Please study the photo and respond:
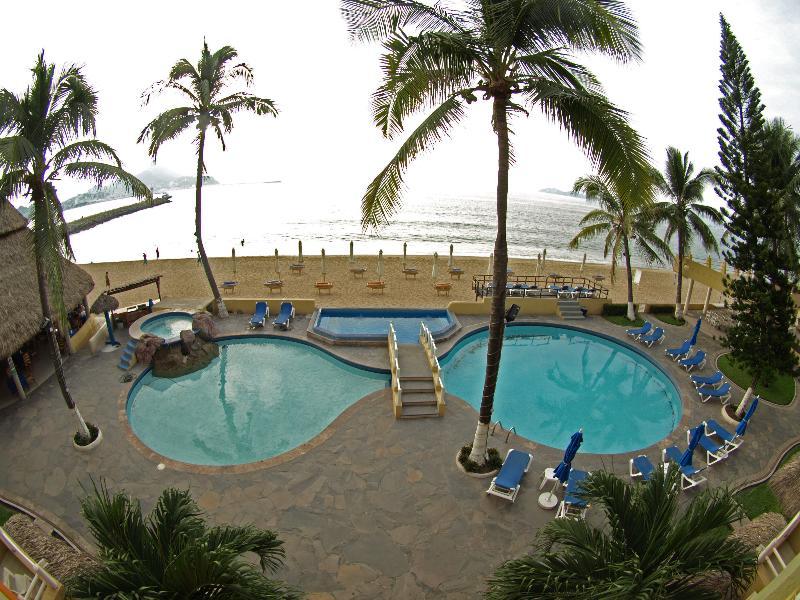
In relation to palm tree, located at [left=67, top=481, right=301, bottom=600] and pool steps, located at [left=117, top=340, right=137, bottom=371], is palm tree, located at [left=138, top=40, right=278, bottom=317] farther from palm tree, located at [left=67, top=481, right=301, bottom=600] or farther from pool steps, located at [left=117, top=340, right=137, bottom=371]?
palm tree, located at [left=67, top=481, right=301, bottom=600]

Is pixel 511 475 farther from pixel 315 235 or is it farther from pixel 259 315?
pixel 315 235

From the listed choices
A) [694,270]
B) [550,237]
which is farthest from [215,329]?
[550,237]

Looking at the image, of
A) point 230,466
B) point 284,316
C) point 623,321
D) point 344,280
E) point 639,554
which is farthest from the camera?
point 344,280

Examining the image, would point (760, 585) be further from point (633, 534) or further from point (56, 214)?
point (56, 214)

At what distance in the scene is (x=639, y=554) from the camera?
453 cm

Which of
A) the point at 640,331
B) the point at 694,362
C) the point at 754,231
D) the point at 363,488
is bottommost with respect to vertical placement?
the point at 363,488

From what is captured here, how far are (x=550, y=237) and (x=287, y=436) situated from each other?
66.5 meters

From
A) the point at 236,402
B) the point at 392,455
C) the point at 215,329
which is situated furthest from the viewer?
the point at 215,329

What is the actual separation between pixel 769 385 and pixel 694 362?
6.92 ft

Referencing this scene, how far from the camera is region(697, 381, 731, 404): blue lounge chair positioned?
12.9 meters

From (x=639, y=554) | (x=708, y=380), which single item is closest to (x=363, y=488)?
(x=639, y=554)

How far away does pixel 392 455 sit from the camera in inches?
400

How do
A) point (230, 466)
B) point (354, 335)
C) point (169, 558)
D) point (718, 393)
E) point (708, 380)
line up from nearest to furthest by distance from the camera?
point (169, 558)
point (230, 466)
point (718, 393)
point (708, 380)
point (354, 335)

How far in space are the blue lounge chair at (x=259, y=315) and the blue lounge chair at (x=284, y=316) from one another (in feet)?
1.62
